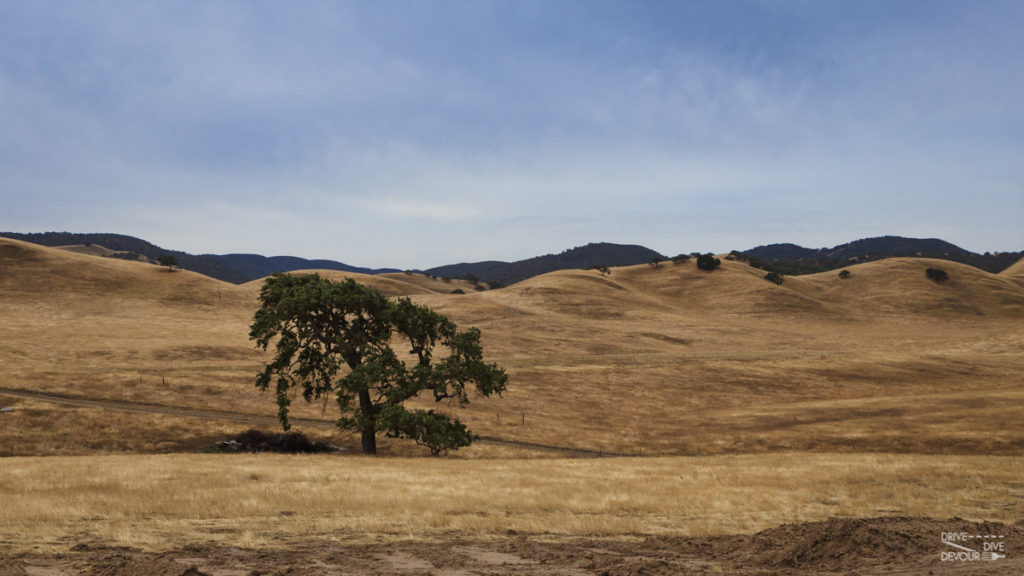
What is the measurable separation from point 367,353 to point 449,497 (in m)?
17.3

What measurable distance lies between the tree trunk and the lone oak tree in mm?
64

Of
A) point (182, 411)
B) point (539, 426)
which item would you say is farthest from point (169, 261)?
point (539, 426)

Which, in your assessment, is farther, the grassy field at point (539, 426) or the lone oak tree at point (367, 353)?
the lone oak tree at point (367, 353)

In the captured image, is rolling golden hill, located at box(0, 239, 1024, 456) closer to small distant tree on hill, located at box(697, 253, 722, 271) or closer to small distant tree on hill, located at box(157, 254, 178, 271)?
small distant tree on hill, located at box(157, 254, 178, 271)

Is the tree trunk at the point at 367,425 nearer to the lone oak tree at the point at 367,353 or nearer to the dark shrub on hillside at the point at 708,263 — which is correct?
the lone oak tree at the point at 367,353

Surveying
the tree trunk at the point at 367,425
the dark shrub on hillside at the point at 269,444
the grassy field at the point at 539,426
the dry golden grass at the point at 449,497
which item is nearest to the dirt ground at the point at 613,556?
the dry golden grass at the point at 449,497

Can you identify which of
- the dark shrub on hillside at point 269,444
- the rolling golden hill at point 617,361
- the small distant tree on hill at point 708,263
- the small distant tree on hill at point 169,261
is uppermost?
the small distant tree on hill at point 708,263

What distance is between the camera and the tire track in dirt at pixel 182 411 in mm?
43688

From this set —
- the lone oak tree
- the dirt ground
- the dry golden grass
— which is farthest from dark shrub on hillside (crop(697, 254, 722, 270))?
the dirt ground

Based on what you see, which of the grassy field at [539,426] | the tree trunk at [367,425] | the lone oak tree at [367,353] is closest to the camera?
the grassy field at [539,426]

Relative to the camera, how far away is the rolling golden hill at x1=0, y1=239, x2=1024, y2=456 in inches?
1703

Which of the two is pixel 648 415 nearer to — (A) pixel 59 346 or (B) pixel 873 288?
(A) pixel 59 346

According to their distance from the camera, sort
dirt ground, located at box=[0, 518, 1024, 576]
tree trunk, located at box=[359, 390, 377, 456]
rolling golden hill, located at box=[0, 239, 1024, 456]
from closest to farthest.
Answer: dirt ground, located at box=[0, 518, 1024, 576], tree trunk, located at box=[359, 390, 377, 456], rolling golden hill, located at box=[0, 239, 1024, 456]

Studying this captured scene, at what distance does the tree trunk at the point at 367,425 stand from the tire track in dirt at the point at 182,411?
29.6ft
